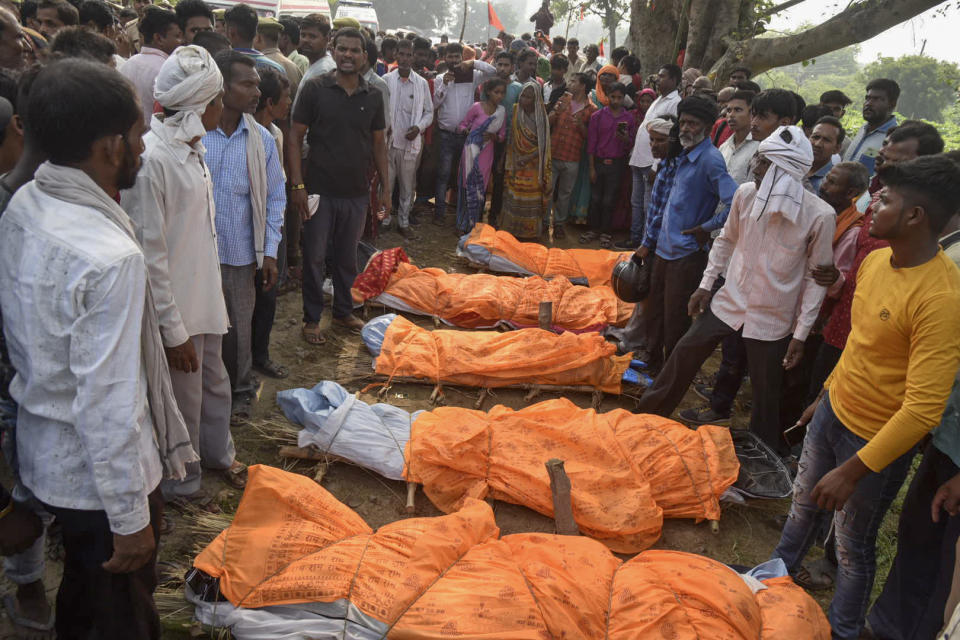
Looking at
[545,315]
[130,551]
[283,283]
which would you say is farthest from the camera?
[283,283]

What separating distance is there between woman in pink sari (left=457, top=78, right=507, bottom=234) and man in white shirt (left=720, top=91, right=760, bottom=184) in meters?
3.20

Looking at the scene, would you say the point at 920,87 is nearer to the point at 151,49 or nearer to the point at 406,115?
the point at 406,115

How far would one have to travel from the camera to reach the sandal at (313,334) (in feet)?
16.9

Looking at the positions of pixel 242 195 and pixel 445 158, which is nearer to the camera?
pixel 242 195

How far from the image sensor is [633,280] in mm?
5141

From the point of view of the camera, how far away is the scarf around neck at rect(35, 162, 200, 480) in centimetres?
158

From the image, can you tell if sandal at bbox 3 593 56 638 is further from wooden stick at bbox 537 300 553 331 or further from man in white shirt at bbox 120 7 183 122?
wooden stick at bbox 537 300 553 331

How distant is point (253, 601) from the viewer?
2.38m

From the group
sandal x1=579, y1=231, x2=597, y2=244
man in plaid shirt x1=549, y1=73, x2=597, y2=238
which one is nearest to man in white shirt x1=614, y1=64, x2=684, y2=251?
sandal x1=579, y1=231, x2=597, y2=244

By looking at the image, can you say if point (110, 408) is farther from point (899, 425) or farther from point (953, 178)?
point (953, 178)

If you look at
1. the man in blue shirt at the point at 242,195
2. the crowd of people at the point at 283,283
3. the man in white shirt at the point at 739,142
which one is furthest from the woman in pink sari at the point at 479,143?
the man in blue shirt at the point at 242,195

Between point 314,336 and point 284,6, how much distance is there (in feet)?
42.4

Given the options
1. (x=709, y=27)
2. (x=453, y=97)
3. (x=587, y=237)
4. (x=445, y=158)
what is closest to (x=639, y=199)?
(x=587, y=237)

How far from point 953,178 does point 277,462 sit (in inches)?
136
